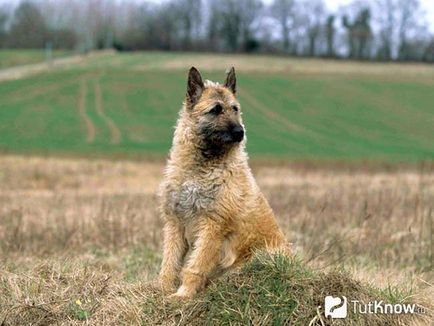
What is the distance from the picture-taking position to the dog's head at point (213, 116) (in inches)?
264

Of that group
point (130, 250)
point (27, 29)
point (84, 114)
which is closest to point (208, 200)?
point (130, 250)

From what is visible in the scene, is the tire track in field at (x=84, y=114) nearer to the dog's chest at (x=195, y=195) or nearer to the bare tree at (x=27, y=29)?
the dog's chest at (x=195, y=195)

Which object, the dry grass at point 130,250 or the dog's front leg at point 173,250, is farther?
the dog's front leg at point 173,250

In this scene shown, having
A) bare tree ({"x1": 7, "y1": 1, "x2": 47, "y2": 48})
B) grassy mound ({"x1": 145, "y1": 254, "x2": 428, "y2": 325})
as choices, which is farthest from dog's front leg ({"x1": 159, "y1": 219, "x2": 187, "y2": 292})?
bare tree ({"x1": 7, "y1": 1, "x2": 47, "y2": 48})

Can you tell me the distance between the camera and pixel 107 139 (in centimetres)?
4578

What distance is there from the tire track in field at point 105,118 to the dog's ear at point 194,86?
37.7 meters

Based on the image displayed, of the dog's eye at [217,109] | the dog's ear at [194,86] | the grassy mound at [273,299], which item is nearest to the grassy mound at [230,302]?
the grassy mound at [273,299]

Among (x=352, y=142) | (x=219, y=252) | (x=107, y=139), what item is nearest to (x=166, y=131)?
(x=107, y=139)

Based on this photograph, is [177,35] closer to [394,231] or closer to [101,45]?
[101,45]

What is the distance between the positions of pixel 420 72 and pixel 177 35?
4261cm

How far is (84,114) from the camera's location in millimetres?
55781

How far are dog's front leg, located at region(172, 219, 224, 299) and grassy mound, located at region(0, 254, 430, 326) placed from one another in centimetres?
19

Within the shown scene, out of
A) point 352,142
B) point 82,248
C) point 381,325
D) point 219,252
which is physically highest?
point 219,252

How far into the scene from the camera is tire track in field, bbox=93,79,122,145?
46.4 m
